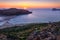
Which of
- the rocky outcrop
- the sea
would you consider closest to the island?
the sea

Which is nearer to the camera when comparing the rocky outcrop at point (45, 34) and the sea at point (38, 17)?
the rocky outcrop at point (45, 34)

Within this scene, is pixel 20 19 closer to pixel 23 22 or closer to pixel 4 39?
pixel 23 22

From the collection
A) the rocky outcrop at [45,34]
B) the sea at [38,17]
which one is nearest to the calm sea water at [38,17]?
the sea at [38,17]

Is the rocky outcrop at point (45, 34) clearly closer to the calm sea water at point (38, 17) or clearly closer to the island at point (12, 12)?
the calm sea water at point (38, 17)

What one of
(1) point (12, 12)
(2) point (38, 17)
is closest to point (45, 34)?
(2) point (38, 17)

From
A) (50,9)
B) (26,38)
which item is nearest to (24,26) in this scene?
(26,38)

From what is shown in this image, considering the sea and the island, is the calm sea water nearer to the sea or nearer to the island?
the sea

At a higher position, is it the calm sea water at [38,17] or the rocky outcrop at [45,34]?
the calm sea water at [38,17]

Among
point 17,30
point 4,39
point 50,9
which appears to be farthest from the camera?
point 50,9
